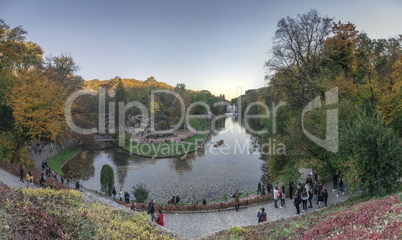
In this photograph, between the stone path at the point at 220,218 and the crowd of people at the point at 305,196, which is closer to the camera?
the stone path at the point at 220,218

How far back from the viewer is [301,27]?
22328 mm

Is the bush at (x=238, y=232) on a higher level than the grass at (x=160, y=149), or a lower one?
higher

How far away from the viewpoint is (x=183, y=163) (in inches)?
1278

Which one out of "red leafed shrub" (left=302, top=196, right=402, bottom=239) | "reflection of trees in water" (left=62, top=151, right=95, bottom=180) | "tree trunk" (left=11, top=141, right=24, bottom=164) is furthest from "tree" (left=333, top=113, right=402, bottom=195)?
"tree trunk" (left=11, top=141, right=24, bottom=164)

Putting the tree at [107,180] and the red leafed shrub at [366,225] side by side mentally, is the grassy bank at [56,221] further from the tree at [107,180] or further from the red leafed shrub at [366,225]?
the tree at [107,180]

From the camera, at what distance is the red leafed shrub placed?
5623 mm

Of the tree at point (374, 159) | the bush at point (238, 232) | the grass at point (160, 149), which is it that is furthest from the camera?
the grass at point (160, 149)

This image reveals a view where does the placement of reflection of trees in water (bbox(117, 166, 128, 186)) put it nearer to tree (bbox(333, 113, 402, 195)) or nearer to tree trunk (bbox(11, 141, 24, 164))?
tree trunk (bbox(11, 141, 24, 164))

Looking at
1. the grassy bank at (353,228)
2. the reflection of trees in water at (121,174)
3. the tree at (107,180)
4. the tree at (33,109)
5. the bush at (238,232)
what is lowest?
the reflection of trees in water at (121,174)

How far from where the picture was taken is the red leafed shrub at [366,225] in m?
5.62

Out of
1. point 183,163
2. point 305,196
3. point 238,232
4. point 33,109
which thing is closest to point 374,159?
point 305,196

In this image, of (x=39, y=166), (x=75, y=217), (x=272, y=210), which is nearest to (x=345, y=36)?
(x=272, y=210)

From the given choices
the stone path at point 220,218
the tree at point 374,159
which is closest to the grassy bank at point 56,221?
the stone path at point 220,218

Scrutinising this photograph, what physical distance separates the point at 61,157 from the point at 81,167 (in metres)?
4.83
